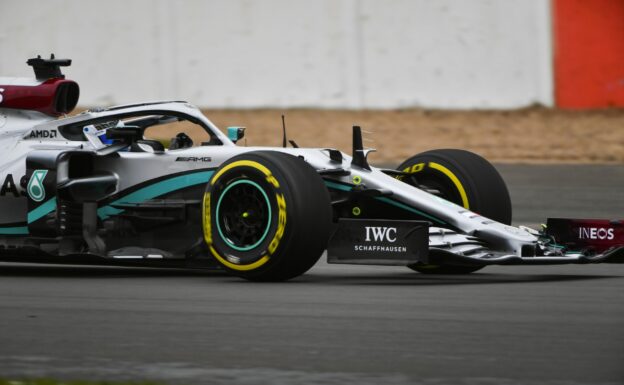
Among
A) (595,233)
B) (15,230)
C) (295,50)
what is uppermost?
(295,50)

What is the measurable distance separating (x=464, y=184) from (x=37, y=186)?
3022 mm

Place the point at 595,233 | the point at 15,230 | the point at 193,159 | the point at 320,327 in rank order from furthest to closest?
the point at 15,230, the point at 193,159, the point at 595,233, the point at 320,327

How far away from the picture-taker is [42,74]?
34.3ft

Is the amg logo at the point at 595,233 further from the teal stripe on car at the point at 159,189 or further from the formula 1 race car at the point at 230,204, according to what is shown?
the teal stripe on car at the point at 159,189

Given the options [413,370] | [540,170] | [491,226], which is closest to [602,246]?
[491,226]

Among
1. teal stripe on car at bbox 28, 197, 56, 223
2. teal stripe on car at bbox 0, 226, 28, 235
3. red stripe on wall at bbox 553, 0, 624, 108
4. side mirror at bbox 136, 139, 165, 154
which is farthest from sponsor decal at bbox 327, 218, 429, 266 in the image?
red stripe on wall at bbox 553, 0, 624, 108

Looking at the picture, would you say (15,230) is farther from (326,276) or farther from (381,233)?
(381,233)

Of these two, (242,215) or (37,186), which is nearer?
(242,215)

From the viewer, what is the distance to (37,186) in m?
9.38

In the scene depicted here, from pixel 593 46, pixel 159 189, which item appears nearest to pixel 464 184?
pixel 159 189

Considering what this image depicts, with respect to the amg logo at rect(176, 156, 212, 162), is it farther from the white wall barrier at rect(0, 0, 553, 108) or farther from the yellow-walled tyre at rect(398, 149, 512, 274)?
the white wall barrier at rect(0, 0, 553, 108)

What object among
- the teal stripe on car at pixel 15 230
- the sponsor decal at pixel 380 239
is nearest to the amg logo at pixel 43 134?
the teal stripe on car at pixel 15 230

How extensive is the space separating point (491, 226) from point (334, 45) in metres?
12.7

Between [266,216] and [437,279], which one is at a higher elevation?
[266,216]
